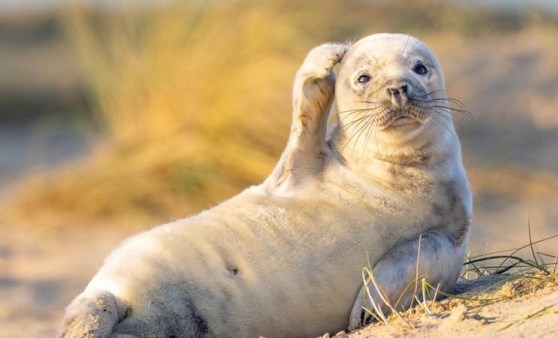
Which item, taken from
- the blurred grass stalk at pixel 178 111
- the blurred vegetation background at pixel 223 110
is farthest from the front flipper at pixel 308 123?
the blurred grass stalk at pixel 178 111

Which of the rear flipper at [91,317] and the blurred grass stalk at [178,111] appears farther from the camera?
the blurred grass stalk at [178,111]

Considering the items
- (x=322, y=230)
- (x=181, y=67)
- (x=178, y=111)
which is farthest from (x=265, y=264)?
(x=181, y=67)

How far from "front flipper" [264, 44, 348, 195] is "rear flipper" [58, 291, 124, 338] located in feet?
2.67

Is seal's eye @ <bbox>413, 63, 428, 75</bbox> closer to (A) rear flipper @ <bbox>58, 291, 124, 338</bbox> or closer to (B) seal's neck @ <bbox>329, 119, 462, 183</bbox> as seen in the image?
(B) seal's neck @ <bbox>329, 119, 462, 183</bbox>

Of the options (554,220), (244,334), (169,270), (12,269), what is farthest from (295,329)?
(554,220)

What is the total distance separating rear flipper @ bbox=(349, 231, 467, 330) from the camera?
13.1 feet

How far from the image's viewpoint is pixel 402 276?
13.2ft

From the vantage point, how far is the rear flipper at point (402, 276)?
3998mm

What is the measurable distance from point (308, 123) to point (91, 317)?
3.81 feet

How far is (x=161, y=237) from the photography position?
4105 millimetres

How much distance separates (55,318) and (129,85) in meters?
4.14

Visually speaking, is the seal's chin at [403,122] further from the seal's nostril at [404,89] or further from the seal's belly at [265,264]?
the seal's belly at [265,264]

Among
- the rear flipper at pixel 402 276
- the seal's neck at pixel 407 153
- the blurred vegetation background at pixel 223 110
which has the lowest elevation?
the rear flipper at pixel 402 276

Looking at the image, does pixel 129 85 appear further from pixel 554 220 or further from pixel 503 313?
pixel 503 313
